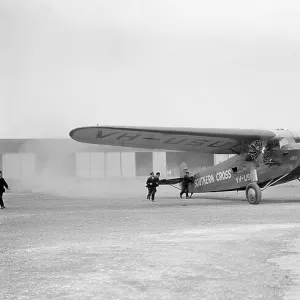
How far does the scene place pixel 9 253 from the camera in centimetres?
932

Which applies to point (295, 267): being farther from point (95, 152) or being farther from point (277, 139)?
point (95, 152)

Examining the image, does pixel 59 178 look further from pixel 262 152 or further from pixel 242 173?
pixel 262 152

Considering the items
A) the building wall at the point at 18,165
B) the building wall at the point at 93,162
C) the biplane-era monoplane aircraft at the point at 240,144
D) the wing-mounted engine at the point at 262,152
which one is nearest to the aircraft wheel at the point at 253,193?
the biplane-era monoplane aircraft at the point at 240,144

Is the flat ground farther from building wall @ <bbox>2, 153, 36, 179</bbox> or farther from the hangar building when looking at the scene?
building wall @ <bbox>2, 153, 36, 179</bbox>

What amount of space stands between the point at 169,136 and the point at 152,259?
13992 millimetres

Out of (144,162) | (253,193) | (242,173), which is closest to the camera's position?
(253,193)

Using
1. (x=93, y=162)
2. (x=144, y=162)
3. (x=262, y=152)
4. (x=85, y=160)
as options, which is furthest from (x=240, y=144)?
(x=144, y=162)

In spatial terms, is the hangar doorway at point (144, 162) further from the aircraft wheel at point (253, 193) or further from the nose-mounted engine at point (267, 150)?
the aircraft wheel at point (253, 193)

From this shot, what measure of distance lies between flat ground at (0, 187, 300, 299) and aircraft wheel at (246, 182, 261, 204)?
258 inches

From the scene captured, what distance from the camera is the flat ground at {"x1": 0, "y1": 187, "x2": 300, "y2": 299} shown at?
245 inches

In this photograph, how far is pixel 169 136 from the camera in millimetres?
22172

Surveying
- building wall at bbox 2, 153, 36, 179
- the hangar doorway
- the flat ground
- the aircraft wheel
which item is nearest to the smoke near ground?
building wall at bbox 2, 153, 36, 179

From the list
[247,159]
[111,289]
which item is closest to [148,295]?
[111,289]

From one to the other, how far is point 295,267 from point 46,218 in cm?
1033
